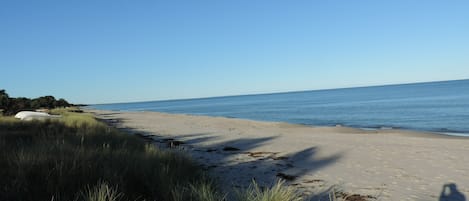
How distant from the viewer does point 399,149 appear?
45.8ft

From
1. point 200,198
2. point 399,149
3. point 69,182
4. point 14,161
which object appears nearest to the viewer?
point 200,198

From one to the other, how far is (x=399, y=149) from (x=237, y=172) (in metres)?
6.55

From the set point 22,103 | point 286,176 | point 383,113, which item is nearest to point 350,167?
point 286,176

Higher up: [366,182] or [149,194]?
[149,194]

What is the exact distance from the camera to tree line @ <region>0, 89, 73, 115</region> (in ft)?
120

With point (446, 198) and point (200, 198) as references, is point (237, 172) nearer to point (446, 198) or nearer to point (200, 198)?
point (446, 198)

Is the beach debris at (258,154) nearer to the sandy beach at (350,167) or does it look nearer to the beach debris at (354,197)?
the sandy beach at (350,167)

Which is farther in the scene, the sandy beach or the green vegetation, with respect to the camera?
the sandy beach

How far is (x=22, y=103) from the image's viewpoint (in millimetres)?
43688

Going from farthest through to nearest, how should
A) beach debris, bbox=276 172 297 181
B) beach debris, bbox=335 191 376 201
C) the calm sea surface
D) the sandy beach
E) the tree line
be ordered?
the tree line, the calm sea surface, beach debris, bbox=276 172 297 181, the sandy beach, beach debris, bbox=335 191 376 201

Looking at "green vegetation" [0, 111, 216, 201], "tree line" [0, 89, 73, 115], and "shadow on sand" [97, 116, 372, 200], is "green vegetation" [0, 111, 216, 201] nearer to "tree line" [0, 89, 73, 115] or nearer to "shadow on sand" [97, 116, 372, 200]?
"shadow on sand" [97, 116, 372, 200]

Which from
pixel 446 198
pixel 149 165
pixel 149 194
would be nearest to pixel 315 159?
pixel 446 198

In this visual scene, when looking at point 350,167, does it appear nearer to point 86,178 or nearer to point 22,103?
point 86,178

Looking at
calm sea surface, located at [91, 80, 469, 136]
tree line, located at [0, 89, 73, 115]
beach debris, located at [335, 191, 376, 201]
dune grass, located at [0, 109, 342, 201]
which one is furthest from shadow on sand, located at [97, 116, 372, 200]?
tree line, located at [0, 89, 73, 115]
